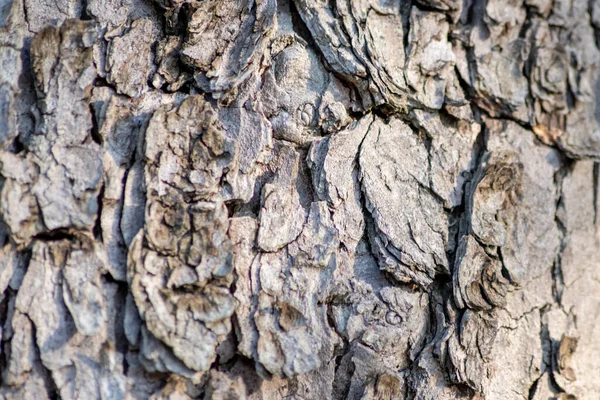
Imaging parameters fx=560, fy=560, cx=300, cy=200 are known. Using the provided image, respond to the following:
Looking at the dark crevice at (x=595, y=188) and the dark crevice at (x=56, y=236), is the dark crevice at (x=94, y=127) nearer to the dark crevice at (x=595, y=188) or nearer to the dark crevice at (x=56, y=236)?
the dark crevice at (x=56, y=236)

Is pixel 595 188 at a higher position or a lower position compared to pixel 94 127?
higher

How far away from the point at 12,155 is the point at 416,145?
849 mm

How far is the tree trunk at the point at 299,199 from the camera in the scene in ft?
3.53

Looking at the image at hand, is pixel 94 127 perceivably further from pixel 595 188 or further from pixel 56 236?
pixel 595 188

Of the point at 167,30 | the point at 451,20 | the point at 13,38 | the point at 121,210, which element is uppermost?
the point at 451,20

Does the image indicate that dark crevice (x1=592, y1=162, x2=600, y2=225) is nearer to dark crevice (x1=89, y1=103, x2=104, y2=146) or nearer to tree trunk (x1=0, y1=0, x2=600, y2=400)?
tree trunk (x1=0, y1=0, x2=600, y2=400)

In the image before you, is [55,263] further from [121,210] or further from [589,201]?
[589,201]

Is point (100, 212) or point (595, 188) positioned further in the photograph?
point (595, 188)

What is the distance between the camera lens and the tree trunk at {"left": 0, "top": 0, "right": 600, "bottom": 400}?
3.53ft

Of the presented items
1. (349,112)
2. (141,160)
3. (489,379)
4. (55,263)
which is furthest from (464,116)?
(55,263)

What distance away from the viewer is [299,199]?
4.00 feet

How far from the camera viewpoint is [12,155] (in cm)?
107

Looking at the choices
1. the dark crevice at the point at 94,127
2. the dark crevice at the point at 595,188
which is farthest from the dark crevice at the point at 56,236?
the dark crevice at the point at 595,188

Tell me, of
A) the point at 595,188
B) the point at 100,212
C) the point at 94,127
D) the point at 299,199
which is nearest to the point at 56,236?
the point at 100,212
